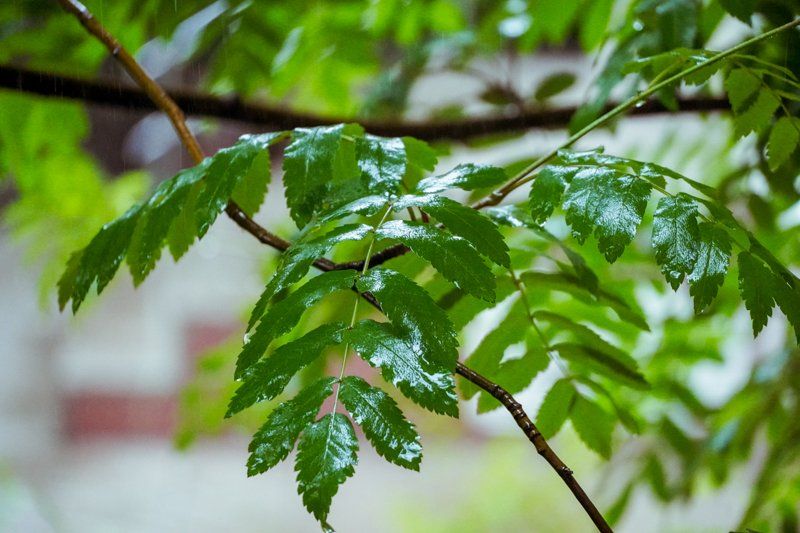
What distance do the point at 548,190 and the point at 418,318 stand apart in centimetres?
15

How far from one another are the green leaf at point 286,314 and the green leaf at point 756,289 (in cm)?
24

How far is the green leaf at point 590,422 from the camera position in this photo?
678 millimetres

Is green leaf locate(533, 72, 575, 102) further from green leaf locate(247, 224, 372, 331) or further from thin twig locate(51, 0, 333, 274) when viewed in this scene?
green leaf locate(247, 224, 372, 331)

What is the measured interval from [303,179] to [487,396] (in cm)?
23

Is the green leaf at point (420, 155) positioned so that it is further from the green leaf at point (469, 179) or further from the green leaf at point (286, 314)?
the green leaf at point (286, 314)

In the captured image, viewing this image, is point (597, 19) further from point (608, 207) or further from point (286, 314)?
point (286, 314)

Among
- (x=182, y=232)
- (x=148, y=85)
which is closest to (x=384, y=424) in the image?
(x=182, y=232)

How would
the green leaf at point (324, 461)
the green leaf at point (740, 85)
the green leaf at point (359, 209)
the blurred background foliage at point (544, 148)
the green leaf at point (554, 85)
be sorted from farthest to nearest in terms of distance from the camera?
the green leaf at point (554, 85) < the blurred background foliage at point (544, 148) < the green leaf at point (740, 85) < the green leaf at point (359, 209) < the green leaf at point (324, 461)

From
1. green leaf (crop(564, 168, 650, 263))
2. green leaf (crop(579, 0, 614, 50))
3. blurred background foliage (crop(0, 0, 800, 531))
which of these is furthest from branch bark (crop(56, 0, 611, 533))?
green leaf (crop(579, 0, 614, 50))

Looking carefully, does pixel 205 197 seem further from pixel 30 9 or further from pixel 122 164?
pixel 122 164

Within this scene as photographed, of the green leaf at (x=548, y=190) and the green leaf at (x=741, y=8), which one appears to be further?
the green leaf at (x=741, y=8)

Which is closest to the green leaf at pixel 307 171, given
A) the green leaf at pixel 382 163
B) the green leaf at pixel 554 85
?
the green leaf at pixel 382 163

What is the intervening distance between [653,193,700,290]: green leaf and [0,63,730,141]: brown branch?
0.56 meters

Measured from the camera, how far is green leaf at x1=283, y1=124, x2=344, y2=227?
0.56 meters
